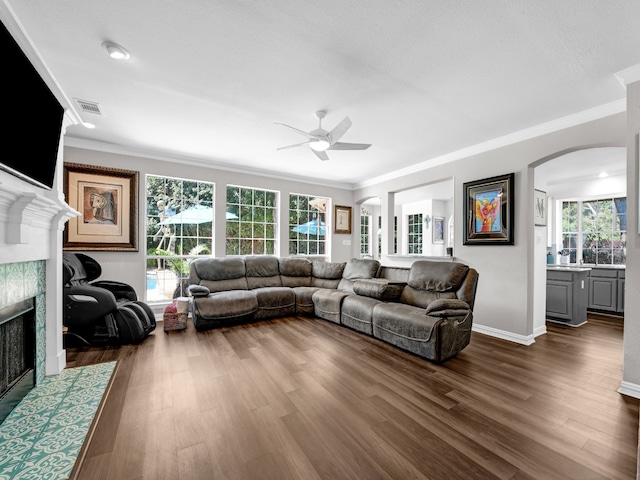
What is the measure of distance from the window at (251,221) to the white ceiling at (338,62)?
1.83 meters

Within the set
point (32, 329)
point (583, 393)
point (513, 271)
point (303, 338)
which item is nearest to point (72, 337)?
point (32, 329)

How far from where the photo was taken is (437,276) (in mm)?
3441

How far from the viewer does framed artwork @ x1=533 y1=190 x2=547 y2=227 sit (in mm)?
3667

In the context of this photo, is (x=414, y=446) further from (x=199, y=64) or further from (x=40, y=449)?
(x=199, y=64)

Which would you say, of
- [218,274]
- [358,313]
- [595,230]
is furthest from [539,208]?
[218,274]

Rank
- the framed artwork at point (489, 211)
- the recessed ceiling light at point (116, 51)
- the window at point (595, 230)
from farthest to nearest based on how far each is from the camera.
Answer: the window at point (595, 230) < the framed artwork at point (489, 211) < the recessed ceiling light at point (116, 51)

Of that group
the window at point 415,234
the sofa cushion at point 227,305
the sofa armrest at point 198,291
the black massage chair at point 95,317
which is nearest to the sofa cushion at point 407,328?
the sofa cushion at point 227,305

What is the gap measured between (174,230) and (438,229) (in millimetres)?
6708

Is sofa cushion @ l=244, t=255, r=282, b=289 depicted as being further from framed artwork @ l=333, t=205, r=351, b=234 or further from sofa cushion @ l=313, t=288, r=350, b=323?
framed artwork @ l=333, t=205, r=351, b=234

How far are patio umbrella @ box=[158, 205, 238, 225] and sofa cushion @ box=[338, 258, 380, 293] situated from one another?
2.66 metres

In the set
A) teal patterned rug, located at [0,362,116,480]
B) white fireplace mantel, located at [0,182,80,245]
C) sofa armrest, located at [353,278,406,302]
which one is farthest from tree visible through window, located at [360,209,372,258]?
white fireplace mantel, located at [0,182,80,245]

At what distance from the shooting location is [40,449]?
62.4 inches

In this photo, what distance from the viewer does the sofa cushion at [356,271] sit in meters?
4.45

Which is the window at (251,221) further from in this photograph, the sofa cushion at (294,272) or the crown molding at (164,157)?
the sofa cushion at (294,272)
